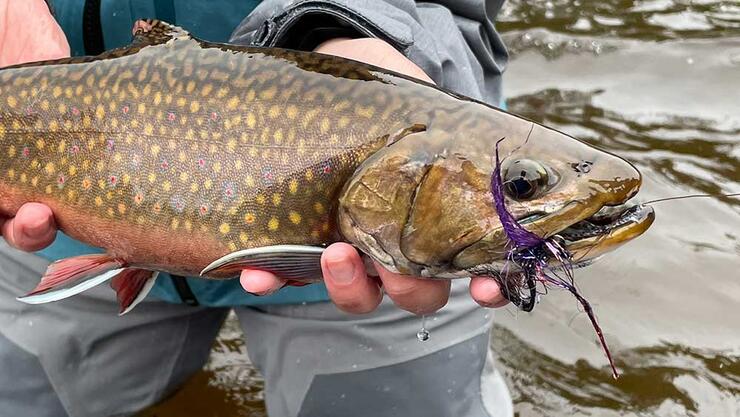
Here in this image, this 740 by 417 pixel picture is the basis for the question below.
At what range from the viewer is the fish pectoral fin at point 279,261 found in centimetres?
169

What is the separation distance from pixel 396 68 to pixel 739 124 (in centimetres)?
312

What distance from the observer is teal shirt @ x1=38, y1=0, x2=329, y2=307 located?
2.41 m

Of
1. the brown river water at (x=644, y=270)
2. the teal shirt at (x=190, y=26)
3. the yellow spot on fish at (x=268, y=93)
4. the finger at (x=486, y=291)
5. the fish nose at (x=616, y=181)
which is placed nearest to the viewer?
the fish nose at (x=616, y=181)

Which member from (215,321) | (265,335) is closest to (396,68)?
(265,335)

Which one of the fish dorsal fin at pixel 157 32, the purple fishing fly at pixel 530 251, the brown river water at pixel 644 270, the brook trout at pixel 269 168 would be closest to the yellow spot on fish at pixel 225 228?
the brook trout at pixel 269 168

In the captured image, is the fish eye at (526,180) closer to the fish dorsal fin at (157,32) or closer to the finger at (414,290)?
the finger at (414,290)

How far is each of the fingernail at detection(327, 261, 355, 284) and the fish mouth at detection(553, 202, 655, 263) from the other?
0.42 metres

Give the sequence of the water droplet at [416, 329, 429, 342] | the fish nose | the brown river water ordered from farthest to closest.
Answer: the brown river water, the water droplet at [416, 329, 429, 342], the fish nose

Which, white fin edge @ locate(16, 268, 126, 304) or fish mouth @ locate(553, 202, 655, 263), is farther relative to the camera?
white fin edge @ locate(16, 268, 126, 304)

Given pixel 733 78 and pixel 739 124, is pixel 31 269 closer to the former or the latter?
pixel 739 124

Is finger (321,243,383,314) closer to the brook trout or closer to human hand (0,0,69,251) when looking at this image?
the brook trout

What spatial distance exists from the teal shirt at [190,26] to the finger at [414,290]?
0.66 metres

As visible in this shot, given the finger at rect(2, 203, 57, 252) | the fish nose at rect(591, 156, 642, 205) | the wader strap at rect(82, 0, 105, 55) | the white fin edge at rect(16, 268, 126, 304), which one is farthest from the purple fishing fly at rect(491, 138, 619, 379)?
the wader strap at rect(82, 0, 105, 55)

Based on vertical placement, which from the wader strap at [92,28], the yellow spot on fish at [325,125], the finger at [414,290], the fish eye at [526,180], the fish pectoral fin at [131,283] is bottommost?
the fish pectoral fin at [131,283]
